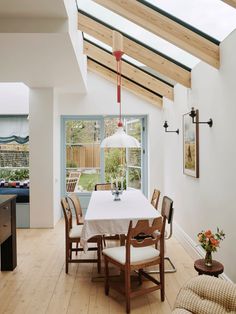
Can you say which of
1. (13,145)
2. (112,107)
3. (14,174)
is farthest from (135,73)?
(14,174)

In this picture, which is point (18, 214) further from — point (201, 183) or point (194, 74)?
point (194, 74)

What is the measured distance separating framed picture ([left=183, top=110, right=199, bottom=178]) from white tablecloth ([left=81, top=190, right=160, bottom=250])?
819mm

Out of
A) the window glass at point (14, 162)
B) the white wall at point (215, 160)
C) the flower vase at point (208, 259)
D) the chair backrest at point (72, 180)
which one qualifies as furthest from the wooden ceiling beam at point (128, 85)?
the flower vase at point (208, 259)

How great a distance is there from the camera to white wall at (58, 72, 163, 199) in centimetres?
631

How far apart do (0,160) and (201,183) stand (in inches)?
187

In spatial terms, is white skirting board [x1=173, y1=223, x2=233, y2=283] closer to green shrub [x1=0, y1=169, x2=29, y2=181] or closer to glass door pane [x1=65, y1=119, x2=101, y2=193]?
glass door pane [x1=65, y1=119, x2=101, y2=193]

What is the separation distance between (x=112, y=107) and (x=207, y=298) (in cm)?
488

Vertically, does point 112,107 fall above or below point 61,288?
above

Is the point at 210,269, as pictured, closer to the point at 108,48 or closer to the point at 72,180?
the point at 108,48

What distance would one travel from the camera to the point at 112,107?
632cm

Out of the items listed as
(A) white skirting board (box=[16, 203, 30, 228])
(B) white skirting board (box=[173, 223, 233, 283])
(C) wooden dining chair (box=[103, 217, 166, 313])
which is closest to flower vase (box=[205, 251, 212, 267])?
(C) wooden dining chair (box=[103, 217, 166, 313])

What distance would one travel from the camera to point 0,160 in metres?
6.64

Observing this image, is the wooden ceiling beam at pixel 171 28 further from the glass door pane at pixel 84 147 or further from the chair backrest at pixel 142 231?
the glass door pane at pixel 84 147

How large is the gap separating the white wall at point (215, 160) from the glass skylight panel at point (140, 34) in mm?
268
